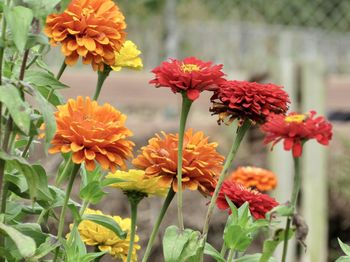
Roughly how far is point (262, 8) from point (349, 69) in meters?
0.62

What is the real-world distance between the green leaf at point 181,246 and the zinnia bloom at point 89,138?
94mm

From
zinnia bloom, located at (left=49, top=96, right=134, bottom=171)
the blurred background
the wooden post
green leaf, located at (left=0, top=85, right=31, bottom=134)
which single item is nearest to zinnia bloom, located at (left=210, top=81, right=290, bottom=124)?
zinnia bloom, located at (left=49, top=96, right=134, bottom=171)

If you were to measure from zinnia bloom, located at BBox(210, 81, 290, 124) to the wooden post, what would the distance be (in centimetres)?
248

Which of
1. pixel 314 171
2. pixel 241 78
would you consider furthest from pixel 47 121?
pixel 241 78

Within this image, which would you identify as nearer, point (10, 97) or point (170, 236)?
point (10, 97)

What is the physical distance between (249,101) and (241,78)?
3074mm

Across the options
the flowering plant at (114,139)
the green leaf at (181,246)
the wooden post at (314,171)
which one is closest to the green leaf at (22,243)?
the flowering plant at (114,139)

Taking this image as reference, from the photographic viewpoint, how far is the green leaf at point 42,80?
104 centimetres

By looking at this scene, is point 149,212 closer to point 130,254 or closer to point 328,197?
point 328,197

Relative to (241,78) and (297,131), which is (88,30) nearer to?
(297,131)

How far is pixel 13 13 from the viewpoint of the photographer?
878 mm

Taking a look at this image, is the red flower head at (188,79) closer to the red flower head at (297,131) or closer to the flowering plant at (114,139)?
the flowering plant at (114,139)

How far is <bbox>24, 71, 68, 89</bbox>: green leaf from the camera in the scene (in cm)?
104

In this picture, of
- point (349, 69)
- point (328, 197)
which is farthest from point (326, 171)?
point (349, 69)
